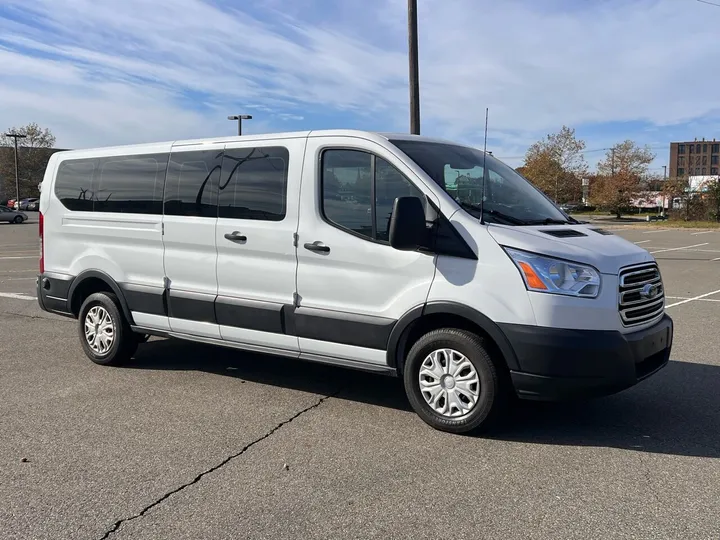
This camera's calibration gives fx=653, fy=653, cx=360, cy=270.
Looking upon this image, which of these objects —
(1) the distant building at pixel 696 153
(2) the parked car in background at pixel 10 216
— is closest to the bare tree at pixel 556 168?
(2) the parked car in background at pixel 10 216

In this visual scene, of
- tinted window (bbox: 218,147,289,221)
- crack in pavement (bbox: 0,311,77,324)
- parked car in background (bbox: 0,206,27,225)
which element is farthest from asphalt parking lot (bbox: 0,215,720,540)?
parked car in background (bbox: 0,206,27,225)

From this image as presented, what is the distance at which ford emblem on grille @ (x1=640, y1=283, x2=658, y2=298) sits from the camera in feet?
14.5

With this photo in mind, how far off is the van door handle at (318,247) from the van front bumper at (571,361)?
1.45 meters

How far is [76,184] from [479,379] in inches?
182

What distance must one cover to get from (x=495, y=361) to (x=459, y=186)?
4.20ft

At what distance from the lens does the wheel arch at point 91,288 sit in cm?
621

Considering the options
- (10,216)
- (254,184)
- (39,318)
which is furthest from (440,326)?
(10,216)

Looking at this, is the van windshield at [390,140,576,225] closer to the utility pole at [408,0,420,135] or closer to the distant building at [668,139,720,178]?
the utility pole at [408,0,420,135]

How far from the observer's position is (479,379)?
14.2 ft

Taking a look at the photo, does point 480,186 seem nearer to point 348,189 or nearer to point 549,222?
point 549,222

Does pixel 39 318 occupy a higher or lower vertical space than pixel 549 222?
lower

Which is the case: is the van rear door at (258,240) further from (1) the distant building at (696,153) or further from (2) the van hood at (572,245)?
(1) the distant building at (696,153)

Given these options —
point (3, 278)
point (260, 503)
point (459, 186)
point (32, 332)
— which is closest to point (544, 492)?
point (260, 503)

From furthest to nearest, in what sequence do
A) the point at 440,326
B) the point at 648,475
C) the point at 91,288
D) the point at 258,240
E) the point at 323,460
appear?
the point at 91,288 < the point at 258,240 < the point at 440,326 < the point at 323,460 < the point at 648,475
